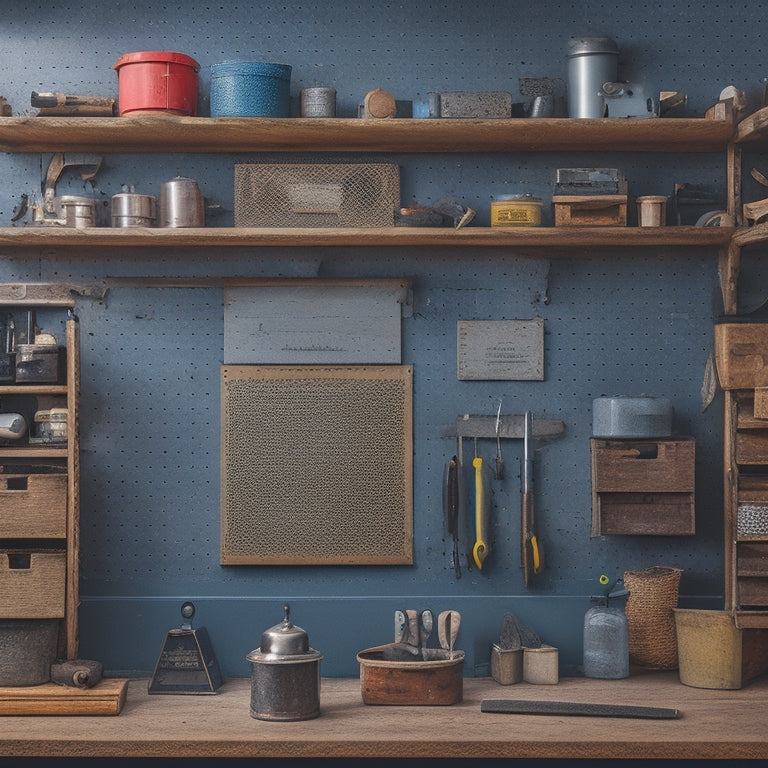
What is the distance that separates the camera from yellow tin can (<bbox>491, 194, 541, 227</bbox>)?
304 cm

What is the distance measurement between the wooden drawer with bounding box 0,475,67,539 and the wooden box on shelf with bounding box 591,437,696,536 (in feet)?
5.19

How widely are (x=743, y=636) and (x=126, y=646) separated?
1.85 metres

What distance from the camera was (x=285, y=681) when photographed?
8.79ft

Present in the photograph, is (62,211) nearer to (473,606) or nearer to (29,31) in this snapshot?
(29,31)

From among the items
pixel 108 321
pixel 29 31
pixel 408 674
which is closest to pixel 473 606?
pixel 408 674

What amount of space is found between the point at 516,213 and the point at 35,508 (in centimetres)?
164

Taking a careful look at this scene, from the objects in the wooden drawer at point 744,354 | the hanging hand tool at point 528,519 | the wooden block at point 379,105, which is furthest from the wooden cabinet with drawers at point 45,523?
the wooden drawer at point 744,354

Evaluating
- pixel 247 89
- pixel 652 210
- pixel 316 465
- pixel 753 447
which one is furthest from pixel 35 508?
pixel 753 447

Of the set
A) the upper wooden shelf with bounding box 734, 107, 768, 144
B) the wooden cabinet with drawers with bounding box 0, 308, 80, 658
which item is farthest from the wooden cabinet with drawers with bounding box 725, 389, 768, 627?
the wooden cabinet with drawers with bounding box 0, 308, 80, 658

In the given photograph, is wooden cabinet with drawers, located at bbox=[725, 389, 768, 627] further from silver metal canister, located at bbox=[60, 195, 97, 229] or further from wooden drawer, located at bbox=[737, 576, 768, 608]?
silver metal canister, located at bbox=[60, 195, 97, 229]

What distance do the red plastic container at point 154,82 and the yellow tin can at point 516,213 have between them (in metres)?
0.96

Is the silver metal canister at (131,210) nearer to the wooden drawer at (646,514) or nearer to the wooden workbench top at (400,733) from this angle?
the wooden workbench top at (400,733)

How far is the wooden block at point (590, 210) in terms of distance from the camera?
3.04m

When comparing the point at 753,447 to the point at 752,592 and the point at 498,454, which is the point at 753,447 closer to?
the point at 752,592
